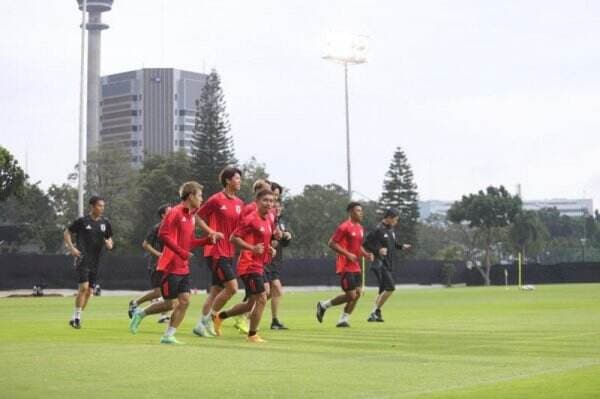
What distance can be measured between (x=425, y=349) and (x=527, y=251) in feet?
348

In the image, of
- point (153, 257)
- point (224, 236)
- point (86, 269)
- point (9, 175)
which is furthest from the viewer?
point (9, 175)

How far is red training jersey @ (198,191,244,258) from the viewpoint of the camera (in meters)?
15.6

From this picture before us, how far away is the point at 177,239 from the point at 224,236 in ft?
4.80

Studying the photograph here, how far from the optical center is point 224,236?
15.5m

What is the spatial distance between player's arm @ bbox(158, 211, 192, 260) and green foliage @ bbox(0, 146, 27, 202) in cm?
5770

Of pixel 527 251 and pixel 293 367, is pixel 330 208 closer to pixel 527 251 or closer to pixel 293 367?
pixel 527 251

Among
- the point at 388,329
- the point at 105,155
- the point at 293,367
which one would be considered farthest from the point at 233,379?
the point at 105,155

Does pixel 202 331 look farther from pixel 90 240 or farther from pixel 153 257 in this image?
pixel 153 257

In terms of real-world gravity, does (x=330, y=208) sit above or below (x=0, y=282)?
above

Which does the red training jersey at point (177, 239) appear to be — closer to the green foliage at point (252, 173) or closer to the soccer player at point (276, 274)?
the soccer player at point (276, 274)

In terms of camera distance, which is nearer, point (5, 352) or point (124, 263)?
point (5, 352)

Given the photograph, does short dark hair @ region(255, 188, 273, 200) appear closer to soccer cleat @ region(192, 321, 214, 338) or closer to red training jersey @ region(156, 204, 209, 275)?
red training jersey @ region(156, 204, 209, 275)

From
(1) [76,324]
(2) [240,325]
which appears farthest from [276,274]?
(1) [76,324]

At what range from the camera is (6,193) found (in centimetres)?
7044
